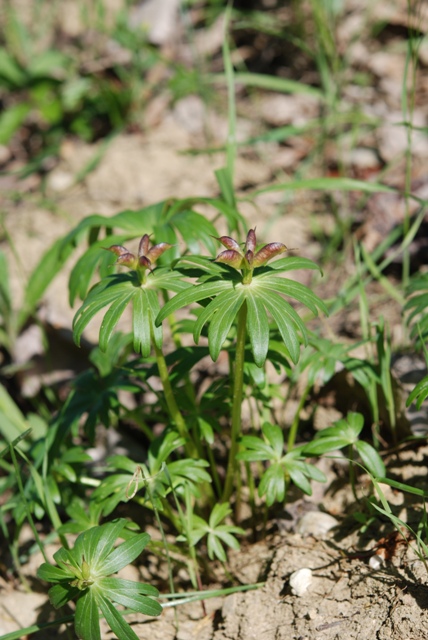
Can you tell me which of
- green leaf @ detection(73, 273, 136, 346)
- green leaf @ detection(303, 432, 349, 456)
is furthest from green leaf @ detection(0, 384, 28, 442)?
green leaf @ detection(303, 432, 349, 456)

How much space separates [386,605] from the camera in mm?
1647

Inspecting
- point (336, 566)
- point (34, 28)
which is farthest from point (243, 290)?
point (34, 28)

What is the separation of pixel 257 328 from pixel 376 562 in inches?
31.4

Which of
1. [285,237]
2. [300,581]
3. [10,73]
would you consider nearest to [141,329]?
[300,581]

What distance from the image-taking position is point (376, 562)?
1803 millimetres

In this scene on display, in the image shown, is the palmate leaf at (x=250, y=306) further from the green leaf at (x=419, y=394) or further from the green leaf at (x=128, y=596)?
the green leaf at (x=128, y=596)

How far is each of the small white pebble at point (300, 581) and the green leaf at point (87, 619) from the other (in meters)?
0.57

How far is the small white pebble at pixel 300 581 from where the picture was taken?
180 cm

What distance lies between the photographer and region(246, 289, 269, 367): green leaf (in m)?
1.49

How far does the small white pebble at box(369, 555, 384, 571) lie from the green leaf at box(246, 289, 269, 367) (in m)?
0.72

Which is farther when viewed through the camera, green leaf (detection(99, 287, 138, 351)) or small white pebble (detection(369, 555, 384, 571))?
small white pebble (detection(369, 555, 384, 571))

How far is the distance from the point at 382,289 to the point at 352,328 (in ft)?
1.25

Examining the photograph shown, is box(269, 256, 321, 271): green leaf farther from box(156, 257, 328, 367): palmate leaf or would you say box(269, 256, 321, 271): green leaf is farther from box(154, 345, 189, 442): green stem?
box(154, 345, 189, 442): green stem

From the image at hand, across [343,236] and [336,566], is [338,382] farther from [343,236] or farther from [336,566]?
[343,236]
